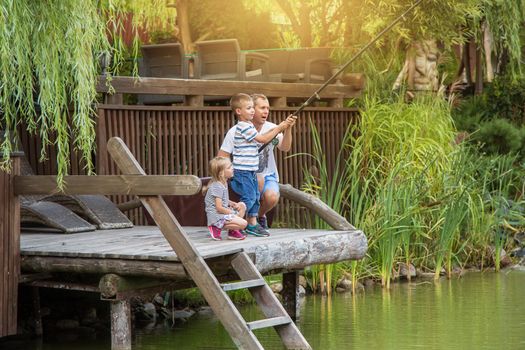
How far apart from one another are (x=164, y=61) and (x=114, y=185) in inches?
268

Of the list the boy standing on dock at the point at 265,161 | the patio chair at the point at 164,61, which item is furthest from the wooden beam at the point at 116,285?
the patio chair at the point at 164,61

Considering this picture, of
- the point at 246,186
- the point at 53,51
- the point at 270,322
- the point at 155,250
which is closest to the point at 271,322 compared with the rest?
the point at 270,322

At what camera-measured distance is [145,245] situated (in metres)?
8.55

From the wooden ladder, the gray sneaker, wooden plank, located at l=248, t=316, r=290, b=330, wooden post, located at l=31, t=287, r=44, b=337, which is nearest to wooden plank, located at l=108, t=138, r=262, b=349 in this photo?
the wooden ladder

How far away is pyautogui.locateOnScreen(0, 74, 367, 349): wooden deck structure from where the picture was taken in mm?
7949

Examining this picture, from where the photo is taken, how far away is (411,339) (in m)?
8.66

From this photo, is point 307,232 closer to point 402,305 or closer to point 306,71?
point 402,305

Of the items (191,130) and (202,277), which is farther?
(191,130)

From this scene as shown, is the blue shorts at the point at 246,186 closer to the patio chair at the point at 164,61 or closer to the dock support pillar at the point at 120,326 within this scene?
the dock support pillar at the point at 120,326

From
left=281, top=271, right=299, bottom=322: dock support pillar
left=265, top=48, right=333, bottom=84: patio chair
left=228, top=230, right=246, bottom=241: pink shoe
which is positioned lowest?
left=281, top=271, right=299, bottom=322: dock support pillar

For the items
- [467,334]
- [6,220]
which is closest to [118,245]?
[6,220]

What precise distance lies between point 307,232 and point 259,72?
6464 millimetres

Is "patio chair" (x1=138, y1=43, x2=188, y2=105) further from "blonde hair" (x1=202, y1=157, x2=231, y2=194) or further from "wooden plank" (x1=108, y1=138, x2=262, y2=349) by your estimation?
"wooden plank" (x1=108, y1=138, x2=262, y2=349)

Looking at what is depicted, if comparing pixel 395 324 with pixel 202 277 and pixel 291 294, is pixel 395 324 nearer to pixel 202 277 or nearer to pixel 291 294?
pixel 291 294
